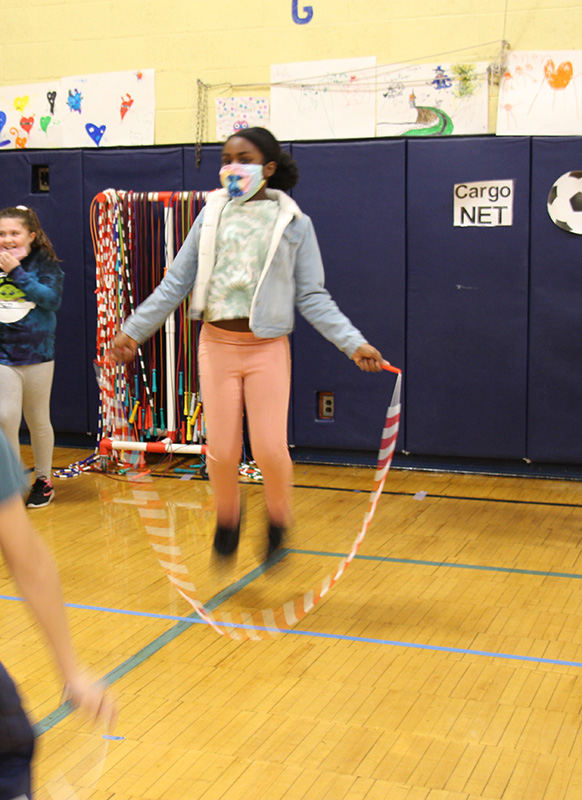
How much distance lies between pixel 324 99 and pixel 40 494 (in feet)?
9.42

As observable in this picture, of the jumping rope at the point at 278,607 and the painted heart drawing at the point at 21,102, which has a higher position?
the painted heart drawing at the point at 21,102

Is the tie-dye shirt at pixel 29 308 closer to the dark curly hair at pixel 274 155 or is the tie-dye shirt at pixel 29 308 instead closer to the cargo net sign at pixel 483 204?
the dark curly hair at pixel 274 155

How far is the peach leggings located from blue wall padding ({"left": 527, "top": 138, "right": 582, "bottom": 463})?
2.65 meters

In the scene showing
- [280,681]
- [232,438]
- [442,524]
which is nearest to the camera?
[280,681]

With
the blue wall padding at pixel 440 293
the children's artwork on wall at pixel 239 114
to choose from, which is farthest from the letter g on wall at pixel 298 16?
the blue wall padding at pixel 440 293

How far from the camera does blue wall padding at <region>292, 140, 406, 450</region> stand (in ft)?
17.9

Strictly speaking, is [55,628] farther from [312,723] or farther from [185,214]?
[185,214]

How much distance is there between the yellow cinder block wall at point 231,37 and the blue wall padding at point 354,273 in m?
0.62

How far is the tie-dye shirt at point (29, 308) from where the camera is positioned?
4.43 metres

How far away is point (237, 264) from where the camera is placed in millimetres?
2967

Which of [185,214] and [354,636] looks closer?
[354,636]

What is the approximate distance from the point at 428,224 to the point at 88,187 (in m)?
2.24

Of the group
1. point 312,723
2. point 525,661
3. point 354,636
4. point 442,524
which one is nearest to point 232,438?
point 354,636

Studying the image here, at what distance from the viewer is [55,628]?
1240 millimetres
